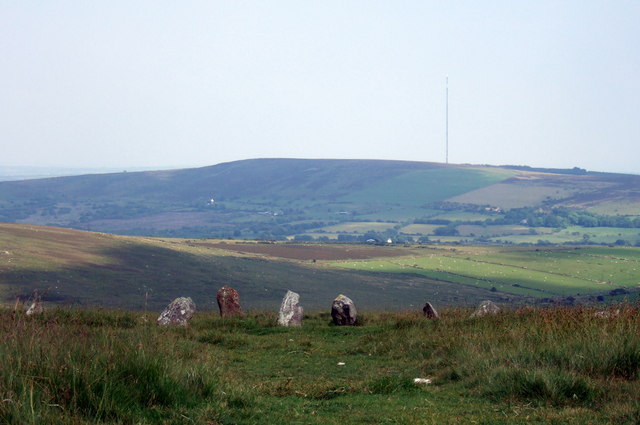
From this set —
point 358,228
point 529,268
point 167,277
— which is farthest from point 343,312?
point 358,228

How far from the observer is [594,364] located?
1158 centimetres

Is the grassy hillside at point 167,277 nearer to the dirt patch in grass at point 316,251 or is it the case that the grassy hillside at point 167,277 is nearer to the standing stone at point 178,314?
the dirt patch in grass at point 316,251

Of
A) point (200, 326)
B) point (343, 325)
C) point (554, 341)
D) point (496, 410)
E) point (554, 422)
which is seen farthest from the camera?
point (343, 325)

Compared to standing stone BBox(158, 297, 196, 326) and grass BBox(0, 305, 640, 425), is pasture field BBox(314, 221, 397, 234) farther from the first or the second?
grass BBox(0, 305, 640, 425)

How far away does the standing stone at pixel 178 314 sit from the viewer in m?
23.4

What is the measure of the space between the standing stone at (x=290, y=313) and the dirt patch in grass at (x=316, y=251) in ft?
228

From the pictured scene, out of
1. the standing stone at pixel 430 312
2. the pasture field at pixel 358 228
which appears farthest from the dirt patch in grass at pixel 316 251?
the standing stone at pixel 430 312

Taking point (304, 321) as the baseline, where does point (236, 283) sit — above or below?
below

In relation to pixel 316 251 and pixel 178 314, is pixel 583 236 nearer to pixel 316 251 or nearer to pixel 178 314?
pixel 316 251

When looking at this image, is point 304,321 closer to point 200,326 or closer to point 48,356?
point 200,326

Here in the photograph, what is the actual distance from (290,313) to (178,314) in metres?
3.72

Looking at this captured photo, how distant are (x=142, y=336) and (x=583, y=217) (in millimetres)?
187942

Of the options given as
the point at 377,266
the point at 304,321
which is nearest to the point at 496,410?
the point at 304,321

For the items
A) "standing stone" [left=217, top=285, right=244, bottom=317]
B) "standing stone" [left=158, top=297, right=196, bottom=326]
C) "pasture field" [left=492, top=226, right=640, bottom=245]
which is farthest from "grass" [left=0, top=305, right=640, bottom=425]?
"pasture field" [left=492, top=226, right=640, bottom=245]
